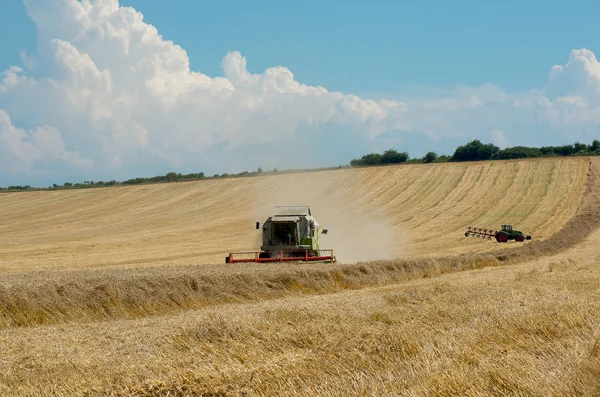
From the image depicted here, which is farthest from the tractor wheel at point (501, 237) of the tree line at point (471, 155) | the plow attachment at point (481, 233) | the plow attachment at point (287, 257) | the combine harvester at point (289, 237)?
the tree line at point (471, 155)

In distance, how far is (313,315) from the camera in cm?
1154

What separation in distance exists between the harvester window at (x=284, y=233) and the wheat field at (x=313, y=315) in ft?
13.7

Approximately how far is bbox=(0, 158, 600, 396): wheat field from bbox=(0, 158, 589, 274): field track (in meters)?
0.41

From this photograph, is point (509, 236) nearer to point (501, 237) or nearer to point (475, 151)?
point (501, 237)

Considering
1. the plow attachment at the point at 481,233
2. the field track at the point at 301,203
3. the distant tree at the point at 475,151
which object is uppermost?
the distant tree at the point at 475,151

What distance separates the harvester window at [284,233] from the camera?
26672 mm

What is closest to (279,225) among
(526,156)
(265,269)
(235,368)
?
(265,269)

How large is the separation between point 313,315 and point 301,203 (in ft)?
124

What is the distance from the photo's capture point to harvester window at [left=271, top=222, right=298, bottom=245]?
26.7 meters

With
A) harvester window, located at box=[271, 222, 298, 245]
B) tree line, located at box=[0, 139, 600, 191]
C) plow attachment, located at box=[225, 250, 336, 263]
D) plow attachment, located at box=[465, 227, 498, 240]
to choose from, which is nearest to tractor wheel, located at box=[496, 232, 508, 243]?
plow attachment, located at box=[465, 227, 498, 240]

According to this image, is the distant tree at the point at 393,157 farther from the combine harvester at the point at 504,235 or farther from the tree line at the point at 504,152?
the combine harvester at the point at 504,235

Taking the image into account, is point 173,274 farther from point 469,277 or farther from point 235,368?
point 235,368

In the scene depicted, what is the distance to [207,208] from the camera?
57.6m

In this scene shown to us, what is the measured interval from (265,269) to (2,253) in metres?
19.9
